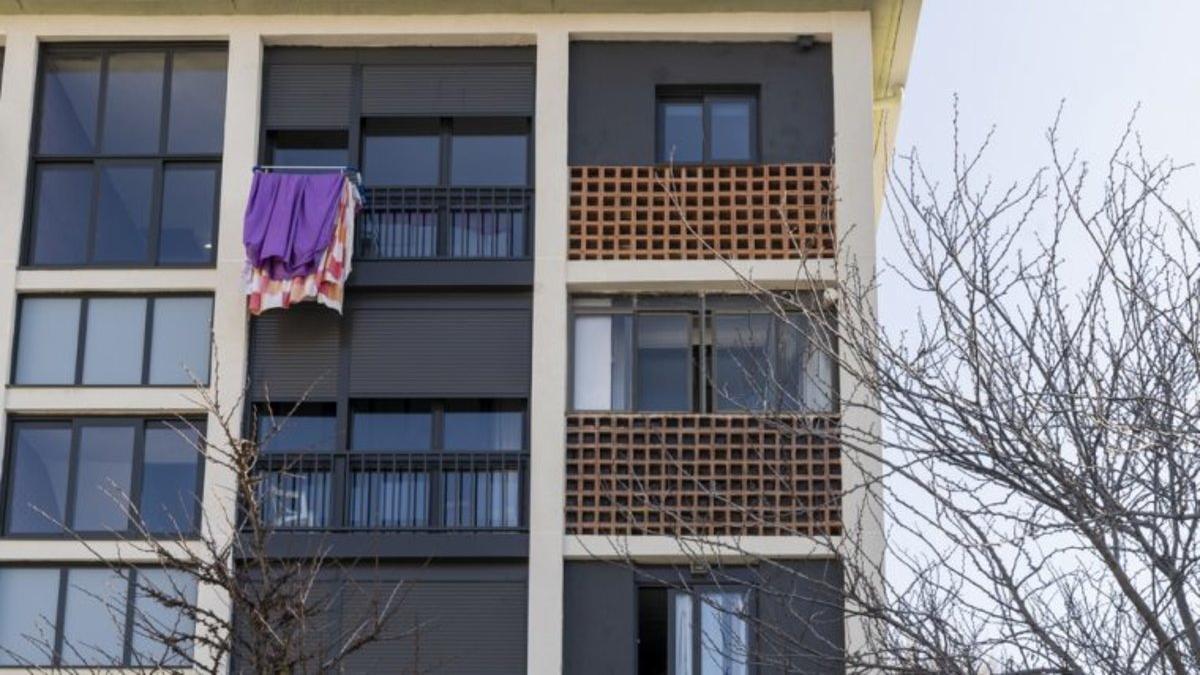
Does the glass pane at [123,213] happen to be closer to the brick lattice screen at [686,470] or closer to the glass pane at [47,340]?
the glass pane at [47,340]

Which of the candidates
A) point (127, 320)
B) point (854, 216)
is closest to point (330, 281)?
point (127, 320)

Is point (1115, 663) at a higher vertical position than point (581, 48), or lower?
lower

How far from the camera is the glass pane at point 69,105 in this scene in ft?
90.3

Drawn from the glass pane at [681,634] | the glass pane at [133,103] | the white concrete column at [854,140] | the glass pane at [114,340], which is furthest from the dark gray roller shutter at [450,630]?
the glass pane at [133,103]

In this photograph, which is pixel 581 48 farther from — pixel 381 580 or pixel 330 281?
pixel 381 580

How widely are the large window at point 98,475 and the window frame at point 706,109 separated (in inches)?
261

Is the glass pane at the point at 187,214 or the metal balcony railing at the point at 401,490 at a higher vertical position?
the glass pane at the point at 187,214

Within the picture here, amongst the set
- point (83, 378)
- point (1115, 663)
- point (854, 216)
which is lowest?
point (1115, 663)

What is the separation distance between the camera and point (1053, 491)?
44.6ft

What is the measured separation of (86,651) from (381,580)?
11.4 ft

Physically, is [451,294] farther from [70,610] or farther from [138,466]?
[70,610]

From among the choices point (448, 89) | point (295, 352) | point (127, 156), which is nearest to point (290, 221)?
point (295, 352)

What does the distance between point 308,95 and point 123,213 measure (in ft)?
8.89

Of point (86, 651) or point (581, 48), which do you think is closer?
point (86, 651)
